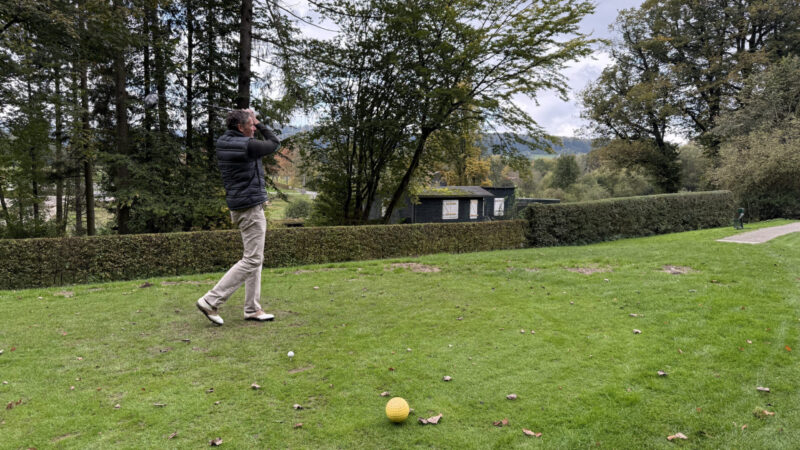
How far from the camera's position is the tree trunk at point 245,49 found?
34.3ft

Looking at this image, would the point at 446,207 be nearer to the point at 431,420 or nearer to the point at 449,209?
the point at 449,209

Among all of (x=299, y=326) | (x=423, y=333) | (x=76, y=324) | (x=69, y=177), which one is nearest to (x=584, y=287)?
(x=423, y=333)

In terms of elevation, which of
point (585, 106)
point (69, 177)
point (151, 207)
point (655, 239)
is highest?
point (585, 106)

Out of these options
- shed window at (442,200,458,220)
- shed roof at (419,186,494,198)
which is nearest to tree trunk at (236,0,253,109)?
shed roof at (419,186,494,198)

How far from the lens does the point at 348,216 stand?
1558 cm

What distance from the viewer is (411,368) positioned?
3088 millimetres

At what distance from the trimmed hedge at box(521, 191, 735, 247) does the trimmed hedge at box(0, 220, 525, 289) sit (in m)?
3.34

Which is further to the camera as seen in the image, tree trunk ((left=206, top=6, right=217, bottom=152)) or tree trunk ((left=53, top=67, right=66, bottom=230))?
tree trunk ((left=206, top=6, right=217, bottom=152))

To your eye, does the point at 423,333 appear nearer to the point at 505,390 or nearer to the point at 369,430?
the point at 505,390

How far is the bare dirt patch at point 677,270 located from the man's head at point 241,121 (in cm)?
686

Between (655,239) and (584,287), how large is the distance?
38.6ft

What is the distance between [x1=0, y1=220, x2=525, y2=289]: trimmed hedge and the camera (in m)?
7.62

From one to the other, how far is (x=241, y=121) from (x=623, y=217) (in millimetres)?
16365

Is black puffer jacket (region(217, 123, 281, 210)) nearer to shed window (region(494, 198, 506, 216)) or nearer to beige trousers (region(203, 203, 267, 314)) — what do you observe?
beige trousers (region(203, 203, 267, 314))
